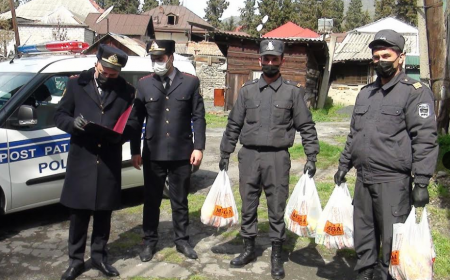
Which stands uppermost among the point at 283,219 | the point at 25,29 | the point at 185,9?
the point at 185,9

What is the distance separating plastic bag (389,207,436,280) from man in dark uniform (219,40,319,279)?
3.40ft

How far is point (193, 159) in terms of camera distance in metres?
4.48

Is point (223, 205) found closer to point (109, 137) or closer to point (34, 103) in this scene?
point (109, 137)

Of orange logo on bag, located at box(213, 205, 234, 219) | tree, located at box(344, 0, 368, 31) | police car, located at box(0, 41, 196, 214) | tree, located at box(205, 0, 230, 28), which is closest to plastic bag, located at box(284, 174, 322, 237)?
orange logo on bag, located at box(213, 205, 234, 219)

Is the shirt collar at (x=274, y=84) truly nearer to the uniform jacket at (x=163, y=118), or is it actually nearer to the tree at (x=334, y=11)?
the uniform jacket at (x=163, y=118)

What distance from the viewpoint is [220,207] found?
433 cm

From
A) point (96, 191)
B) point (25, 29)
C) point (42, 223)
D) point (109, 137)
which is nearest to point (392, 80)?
point (109, 137)

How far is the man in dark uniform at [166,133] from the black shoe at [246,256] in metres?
0.42

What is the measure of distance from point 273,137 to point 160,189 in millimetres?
1224

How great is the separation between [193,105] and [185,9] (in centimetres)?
5370

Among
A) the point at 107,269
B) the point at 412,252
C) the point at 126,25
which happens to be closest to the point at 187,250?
the point at 107,269

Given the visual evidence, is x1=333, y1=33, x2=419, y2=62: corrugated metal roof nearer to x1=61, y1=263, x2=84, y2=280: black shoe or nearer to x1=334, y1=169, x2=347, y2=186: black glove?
x1=334, y1=169, x2=347, y2=186: black glove

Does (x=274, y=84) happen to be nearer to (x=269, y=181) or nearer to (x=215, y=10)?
(x=269, y=181)

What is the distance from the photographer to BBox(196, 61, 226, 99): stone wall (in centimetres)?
2923
